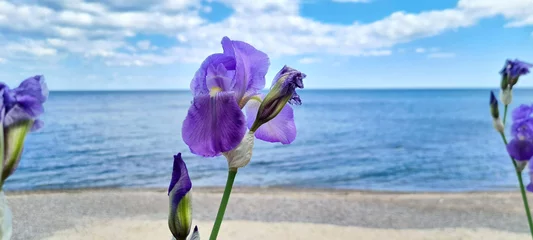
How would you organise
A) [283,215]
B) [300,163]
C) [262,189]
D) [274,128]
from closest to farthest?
[274,128]
[283,215]
[262,189]
[300,163]

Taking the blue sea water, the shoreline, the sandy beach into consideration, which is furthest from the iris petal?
the blue sea water

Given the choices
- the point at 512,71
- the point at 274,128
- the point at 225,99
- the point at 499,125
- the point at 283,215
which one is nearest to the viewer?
the point at 225,99

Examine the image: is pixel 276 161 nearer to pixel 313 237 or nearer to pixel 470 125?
pixel 313 237

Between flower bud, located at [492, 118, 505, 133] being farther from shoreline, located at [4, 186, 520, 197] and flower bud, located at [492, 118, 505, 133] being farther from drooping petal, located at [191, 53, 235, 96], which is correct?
shoreline, located at [4, 186, 520, 197]

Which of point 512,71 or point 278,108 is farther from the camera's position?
point 512,71

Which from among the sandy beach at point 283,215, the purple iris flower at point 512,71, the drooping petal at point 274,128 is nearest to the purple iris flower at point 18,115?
the drooping petal at point 274,128

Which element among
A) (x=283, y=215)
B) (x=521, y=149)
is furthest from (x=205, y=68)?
(x=283, y=215)

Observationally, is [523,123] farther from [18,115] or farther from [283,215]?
[283,215]

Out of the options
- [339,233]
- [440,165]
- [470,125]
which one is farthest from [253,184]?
[470,125]
